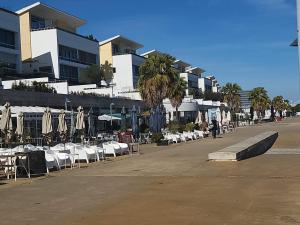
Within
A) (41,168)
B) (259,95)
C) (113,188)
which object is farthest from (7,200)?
(259,95)

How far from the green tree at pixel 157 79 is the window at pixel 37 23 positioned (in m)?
24.6

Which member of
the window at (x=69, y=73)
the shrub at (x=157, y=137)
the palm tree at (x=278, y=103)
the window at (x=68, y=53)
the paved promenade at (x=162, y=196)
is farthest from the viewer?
the palm tree at (x=278, y=103)

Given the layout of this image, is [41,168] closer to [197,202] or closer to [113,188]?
[113,188]

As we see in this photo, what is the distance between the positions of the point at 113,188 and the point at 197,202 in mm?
2920

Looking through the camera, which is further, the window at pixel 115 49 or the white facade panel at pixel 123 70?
the window at pixel 115 49

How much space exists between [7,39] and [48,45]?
7877mm

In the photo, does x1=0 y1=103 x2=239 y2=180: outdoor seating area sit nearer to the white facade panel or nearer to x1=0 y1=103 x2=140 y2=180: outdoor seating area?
x1=0 y1=103 x2=140 y2=180: outdoor seating area

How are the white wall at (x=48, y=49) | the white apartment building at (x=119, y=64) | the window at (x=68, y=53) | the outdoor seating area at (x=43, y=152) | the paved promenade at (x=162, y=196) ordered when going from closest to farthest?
the paved promenade at (x=162, y=196) < the outdoor seating area at (x=43, y=152) < the white wall at (x=48, y=49) < the window at (x=68, y=53) < the white apartment building at (x=119, y=64)

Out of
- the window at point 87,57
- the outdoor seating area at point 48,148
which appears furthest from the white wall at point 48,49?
the outdoor seating area at point 48,148

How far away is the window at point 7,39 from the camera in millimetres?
51344

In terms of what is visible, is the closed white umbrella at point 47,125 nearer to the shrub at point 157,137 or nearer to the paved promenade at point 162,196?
the paved promenade at point 162,196

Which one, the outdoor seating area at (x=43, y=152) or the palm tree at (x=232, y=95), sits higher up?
the palm tree at (x=232, y=95)

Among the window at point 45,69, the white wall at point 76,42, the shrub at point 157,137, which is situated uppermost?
the white wall at point 76,42

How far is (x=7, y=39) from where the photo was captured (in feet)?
172
